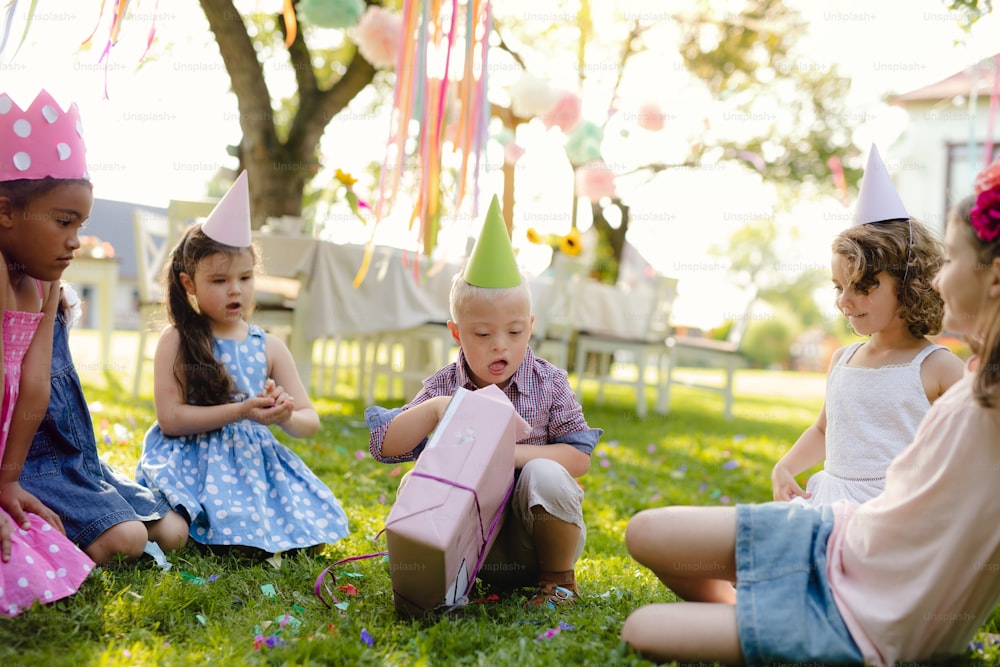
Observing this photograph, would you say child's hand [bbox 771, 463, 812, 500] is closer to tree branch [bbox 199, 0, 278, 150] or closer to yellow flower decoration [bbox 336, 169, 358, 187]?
yellow flower decoration [bbox 336, 169, 358, 187]

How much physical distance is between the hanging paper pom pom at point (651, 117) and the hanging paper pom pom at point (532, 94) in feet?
5.86

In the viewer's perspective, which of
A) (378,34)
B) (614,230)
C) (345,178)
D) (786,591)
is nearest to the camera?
(786,591)

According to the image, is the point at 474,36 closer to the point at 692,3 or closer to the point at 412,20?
the point at 412,20

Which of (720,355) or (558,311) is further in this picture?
(720,355)

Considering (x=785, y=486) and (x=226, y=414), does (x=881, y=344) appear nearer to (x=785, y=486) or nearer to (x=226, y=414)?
(x=785, y=486)

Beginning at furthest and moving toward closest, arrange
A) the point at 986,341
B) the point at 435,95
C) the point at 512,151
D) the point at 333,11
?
the point at 512,151
the point at 333,11
the point at 435,95
the point at 986,341

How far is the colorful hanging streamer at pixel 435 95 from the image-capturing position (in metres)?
3.24

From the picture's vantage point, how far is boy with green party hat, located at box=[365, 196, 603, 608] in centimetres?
179

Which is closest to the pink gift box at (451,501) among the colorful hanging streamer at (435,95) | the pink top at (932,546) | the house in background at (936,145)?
the pink top at (932,546)

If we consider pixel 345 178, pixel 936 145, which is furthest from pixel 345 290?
pixel 936 145

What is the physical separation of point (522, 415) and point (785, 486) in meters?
0.63

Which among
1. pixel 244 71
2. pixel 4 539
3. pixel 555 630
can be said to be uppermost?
pixel 244 71

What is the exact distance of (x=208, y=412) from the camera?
2234 millimetres

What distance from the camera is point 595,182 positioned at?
26.3 ft
